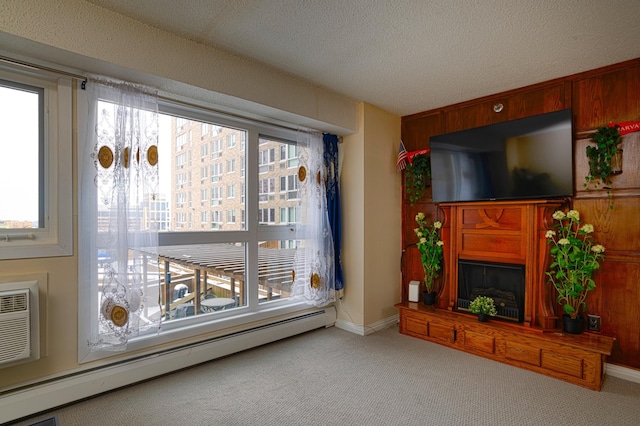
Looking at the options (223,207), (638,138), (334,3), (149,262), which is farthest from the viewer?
(223,207)

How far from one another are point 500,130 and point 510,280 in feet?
4.64

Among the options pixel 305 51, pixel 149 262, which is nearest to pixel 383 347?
pixel 149 262

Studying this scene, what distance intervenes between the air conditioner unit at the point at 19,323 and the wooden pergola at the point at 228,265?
0.82m

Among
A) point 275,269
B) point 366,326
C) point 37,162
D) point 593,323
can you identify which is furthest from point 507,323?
point 37,162

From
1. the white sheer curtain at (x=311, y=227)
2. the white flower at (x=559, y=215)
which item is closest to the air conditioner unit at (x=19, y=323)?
the white sheer curtain at (x=311, y=227)

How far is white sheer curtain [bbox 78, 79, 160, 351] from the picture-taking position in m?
2.16

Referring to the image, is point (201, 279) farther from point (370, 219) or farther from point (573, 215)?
point (573, 215)

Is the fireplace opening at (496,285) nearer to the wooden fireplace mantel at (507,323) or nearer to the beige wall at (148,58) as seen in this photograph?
the wooden fireplace mantel at (507,323)

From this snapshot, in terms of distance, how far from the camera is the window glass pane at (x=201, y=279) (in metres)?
2.66

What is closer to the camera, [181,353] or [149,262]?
[149,262]

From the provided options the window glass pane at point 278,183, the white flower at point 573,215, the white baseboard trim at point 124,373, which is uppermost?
the window glass pane at point 278,183

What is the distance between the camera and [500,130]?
3053mm

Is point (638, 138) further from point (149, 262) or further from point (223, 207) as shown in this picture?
point (149, 262)

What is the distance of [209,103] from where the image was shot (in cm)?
270
